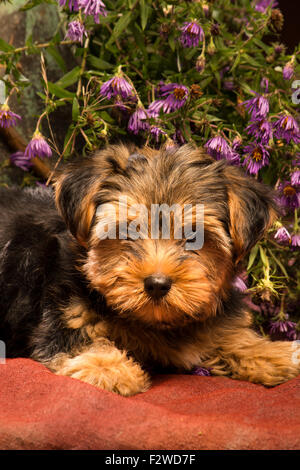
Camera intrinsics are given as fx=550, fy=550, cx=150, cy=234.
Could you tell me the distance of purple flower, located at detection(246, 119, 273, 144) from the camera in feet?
11.2

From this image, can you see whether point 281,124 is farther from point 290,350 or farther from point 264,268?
point 290,350

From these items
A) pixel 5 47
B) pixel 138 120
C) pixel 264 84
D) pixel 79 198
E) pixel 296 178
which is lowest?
pixel 79 198

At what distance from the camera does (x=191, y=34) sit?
347 centimetres

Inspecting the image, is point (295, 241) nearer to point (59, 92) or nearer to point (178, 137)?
point (178, 137)

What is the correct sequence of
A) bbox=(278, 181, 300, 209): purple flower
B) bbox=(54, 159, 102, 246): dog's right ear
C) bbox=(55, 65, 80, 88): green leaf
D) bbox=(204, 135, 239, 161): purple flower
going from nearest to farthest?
bbox=(54, 159, 102, 246): dog's right ear < bbox=(204, 135, 239, 161): purple flower < bbox=(278, 181, 300, 209): purple flower < bbox=(55, 65, 80, 88): green leaf

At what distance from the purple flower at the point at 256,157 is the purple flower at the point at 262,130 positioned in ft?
0.16

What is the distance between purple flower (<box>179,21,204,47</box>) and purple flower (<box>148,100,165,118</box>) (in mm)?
408

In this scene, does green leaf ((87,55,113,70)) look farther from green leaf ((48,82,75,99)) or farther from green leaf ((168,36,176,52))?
green leaf ((168,36,176,52))

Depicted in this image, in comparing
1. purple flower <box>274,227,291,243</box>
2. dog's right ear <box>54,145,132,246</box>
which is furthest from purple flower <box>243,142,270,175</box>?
dog's right ear <box>54,145,132,246</box>

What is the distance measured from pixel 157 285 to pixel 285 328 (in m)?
1.69

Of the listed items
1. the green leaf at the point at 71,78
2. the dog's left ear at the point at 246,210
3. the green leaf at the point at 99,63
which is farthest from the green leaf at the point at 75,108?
the dog's left ear at the point at 246,210

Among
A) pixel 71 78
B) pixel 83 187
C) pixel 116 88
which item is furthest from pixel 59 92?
pixel 83 187

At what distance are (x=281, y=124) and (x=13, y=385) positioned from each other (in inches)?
86.3
